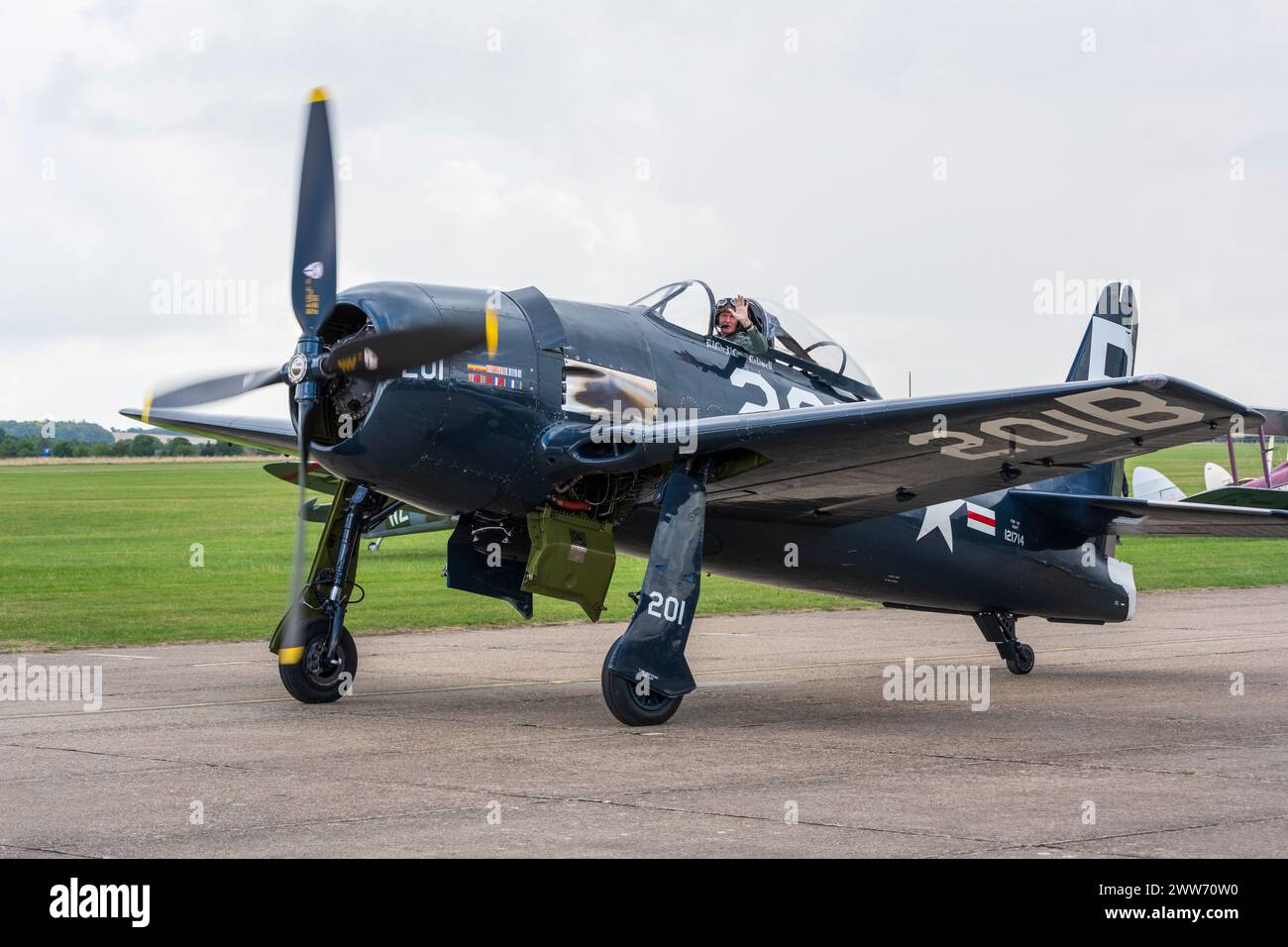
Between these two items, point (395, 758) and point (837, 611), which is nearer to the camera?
point (395, 758)

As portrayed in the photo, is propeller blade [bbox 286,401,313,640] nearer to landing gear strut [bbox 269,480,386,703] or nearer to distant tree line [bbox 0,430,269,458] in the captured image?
landing gear strut [bbox 269,480,386,703]

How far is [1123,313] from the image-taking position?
48.4ft

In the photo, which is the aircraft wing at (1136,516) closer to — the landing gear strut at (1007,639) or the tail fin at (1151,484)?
the landing gear strut at (1007,639)

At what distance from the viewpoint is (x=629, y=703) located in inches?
396

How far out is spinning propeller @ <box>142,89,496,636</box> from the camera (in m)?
9.83

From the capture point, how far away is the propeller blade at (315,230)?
401 inches

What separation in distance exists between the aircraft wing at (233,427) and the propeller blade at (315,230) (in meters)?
3.40

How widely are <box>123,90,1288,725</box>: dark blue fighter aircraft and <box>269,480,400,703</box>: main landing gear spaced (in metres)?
0.02

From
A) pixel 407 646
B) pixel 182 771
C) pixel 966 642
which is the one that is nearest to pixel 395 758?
pixel 182 771

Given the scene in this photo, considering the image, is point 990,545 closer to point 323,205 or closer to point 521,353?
point 521,353

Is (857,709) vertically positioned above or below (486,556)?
below

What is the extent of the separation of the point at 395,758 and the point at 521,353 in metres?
3.03

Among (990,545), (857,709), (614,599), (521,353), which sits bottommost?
(614,599)

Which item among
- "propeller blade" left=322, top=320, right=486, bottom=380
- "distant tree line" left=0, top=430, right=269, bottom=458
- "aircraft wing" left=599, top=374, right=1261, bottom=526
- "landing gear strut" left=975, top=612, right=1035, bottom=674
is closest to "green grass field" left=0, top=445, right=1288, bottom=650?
"landing gear strut" left=975, top=612, right=1035, bottom=674
